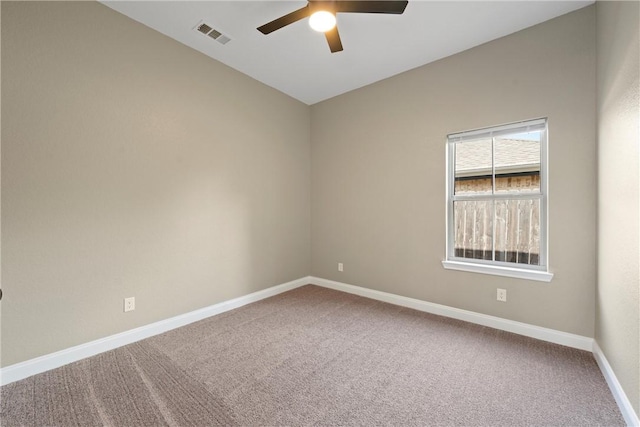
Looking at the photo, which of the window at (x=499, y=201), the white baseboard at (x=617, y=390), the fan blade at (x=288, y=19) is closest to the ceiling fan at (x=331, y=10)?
the fan blade at (x=288, y=19)

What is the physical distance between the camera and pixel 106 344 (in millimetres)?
2240

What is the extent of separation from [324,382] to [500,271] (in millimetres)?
1991

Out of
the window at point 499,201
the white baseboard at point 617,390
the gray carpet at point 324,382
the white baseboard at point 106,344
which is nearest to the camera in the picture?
the white baseboard at point 617,390

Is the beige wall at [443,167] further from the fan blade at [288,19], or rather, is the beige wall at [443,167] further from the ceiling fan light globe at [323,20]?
the fan blade at [288,19]

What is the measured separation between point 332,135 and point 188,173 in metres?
2.12

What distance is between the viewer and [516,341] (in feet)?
7.80

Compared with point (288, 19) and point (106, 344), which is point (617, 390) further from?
point (106, 344)

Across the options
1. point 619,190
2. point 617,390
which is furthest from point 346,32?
point 617,390

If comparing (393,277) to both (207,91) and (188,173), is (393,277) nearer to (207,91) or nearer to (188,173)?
(188,173)

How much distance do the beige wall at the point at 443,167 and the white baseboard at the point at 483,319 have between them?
0.06 meters

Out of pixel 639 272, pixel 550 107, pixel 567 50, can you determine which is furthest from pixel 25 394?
pixel 567 50

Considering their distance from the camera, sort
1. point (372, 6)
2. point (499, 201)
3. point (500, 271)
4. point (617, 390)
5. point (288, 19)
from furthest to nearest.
Result: 1. point (499, 201)
2. point (500, 271)
3. point (288, 19)
4. point (372, 6)
5. point (617, 390)

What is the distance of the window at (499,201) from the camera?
8.21 ft

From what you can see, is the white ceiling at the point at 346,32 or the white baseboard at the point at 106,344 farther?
the white ceiling at the point at 346,32
